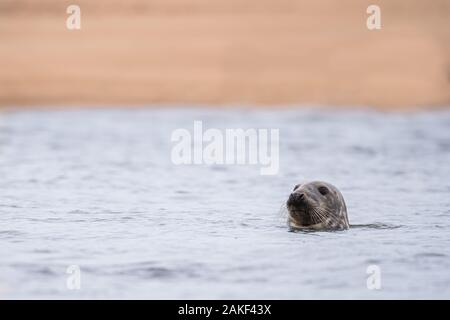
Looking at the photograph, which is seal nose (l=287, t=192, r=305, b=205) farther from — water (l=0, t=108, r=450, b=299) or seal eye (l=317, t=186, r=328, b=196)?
seal eye (l=317, t=186, r=328, b=196)

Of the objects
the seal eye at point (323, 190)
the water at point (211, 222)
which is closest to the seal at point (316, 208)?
the seal eye at point (323, 190)

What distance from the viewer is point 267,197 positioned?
17547 mm

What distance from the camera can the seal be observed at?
1346 cm

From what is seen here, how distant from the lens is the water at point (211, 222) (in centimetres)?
1048

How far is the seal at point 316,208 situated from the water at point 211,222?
299 millimetres

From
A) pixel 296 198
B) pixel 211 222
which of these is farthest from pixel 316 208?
pixel 211 222

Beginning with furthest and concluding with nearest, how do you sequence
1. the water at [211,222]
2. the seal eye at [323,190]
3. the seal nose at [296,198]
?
1. the seal eye at [323,190]
2. the seal nose at [296,198]
3. the water at [211,222]

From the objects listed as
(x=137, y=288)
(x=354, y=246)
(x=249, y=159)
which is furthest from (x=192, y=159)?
(x=137, y=288)

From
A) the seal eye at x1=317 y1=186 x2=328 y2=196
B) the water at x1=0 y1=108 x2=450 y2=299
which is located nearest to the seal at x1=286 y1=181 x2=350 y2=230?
the seal eye at x1=317 y1=186 x2=328 y2=196

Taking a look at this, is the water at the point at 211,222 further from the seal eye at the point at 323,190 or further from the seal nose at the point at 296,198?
the seal eye at the point at 323,190

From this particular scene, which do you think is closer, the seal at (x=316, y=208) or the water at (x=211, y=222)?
the water at (x=211, y=222)

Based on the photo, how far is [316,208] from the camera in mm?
13586

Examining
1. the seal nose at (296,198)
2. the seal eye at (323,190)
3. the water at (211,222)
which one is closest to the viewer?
the water at (211,222)

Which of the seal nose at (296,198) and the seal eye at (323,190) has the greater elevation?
the seal eye at (323,190)
